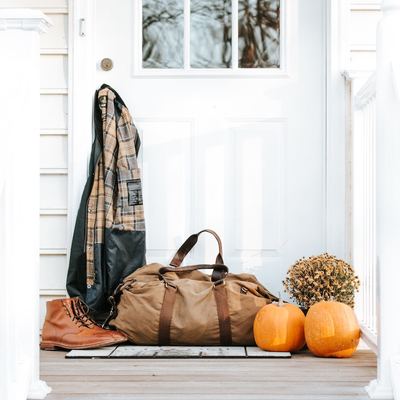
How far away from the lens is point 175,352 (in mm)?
3021

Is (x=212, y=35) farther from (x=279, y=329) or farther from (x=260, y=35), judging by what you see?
(x=279, y=329)

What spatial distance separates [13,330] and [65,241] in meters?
1.30

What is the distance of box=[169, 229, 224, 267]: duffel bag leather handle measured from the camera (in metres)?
3.44

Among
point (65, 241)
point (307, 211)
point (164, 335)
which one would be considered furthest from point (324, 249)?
point (65, 241)

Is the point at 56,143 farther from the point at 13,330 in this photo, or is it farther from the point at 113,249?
the point at 13,330

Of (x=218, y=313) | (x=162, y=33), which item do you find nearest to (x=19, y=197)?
(x=218, y=313)

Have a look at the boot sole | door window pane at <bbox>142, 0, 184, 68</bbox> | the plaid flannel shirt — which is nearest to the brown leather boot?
the boot sole

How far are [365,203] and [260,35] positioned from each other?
0.91m

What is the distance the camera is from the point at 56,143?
11.8ft

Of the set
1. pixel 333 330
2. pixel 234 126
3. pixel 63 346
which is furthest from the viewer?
pixel 234 126

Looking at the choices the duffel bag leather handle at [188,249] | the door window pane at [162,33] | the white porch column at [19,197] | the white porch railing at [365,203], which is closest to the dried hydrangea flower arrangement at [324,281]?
the white porch railing at [365,203]

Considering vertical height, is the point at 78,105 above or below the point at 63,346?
above

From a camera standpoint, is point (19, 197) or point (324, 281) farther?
point (324, 281)

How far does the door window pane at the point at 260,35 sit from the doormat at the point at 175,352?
127cm
